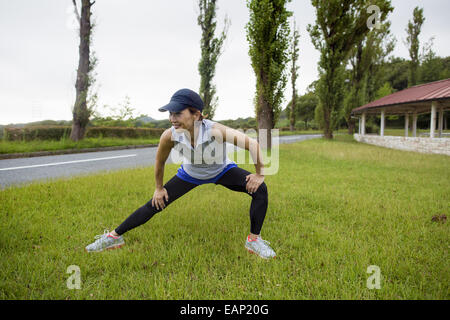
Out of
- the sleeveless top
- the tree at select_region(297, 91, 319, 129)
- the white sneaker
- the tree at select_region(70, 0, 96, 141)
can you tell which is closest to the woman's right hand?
the sleeveless top

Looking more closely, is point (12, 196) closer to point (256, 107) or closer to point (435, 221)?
point (435, 221)

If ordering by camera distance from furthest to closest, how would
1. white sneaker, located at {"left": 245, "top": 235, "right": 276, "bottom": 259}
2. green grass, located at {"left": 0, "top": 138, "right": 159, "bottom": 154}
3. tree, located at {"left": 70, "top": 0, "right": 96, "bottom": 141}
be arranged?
1. tree, located at {"left": 70, "top": 0, "right": 96, "bottom": 141}
2. green grass, located at {"left": 0, "top": 138, "right": 159, "bottom": 154}
3. white sneaker, located at {"left": 245, "top": 235, "right": 276, "bottom": 259}

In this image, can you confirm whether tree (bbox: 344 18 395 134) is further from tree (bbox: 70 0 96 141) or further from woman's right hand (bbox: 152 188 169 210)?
woman's right hand (bbox: 152 188 169 210)

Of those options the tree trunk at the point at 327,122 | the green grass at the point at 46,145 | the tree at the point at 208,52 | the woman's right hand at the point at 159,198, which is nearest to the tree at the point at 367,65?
the tree trunk at the point at 327,122

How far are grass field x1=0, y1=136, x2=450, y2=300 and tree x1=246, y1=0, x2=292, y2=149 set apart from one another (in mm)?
6813

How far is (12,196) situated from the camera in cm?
383

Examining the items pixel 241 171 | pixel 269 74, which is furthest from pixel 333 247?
pixel 269 74

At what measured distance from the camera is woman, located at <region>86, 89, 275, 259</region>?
2148 mm

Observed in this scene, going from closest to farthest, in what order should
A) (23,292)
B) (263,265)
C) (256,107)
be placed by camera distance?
1. (23,292)
2. (263,265)
3. (256,107)

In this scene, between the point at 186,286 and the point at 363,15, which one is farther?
the point at 363,15

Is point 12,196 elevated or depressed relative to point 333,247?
elevated

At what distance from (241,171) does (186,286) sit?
1218 mm

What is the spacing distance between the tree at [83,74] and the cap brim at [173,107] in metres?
12.7
